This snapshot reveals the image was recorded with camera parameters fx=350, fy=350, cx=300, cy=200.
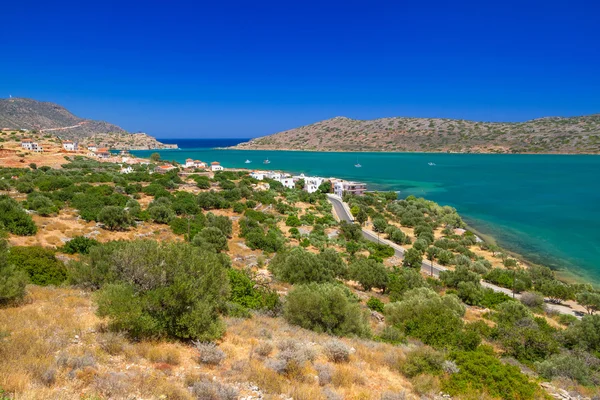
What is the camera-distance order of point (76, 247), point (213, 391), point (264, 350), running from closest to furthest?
point (213, 391) → point (264, 350) → point (76, 247)

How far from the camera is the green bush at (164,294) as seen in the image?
7859 mm

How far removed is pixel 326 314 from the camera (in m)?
11.9

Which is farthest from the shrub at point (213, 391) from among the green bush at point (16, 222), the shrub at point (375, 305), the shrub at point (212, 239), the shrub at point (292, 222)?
the shrub at point (292, 222)

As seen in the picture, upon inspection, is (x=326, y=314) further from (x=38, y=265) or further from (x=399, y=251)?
(x=399, y=251)

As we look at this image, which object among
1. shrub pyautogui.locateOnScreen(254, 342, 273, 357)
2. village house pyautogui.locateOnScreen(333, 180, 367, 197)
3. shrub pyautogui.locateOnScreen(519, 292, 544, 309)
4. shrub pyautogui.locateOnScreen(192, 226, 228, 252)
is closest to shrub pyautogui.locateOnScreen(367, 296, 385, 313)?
shrub pyautogui.locateOnScreen(254, 342, 273, 357)

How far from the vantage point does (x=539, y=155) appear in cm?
15962

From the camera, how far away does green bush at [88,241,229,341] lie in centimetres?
786

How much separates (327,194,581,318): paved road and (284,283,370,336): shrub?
17.9 meters

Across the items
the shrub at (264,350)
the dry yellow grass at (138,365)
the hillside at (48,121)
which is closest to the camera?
the dry yellow grass at (138,365)

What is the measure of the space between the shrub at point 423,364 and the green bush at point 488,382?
334 millimetres

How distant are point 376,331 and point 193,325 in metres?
8.24

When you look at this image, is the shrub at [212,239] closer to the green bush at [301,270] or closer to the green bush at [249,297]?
the green bush at [301,270]

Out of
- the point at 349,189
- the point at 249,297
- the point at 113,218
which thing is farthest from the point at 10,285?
the point at 349,189

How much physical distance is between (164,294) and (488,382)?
7.60 meters
